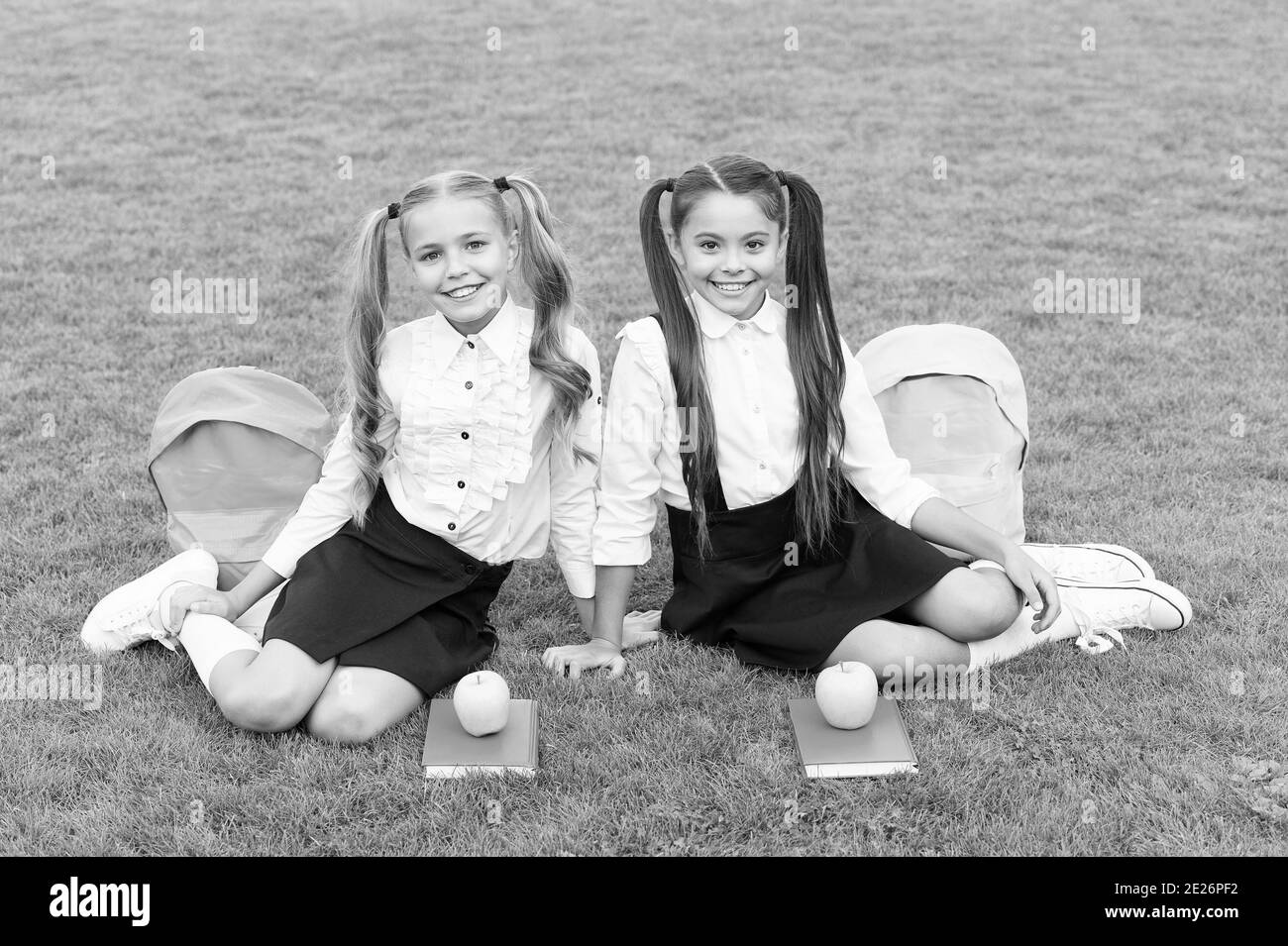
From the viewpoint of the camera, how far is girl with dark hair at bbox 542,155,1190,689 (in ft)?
11.2

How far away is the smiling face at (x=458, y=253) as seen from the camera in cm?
333

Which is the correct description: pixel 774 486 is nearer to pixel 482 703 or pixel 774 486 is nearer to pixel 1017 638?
pixel 1017 638

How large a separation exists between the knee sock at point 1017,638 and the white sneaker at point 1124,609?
4 centimetres

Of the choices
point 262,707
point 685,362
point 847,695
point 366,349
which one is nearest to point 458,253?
point 366,349

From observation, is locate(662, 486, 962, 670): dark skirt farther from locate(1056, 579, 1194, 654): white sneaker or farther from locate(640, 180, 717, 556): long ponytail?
locate(1056, 579, 1194, 654): white sneaker

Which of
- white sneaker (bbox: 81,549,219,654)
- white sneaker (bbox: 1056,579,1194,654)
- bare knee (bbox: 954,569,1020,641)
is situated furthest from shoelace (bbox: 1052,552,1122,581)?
white sneaker (bbox: 81,549,219,654)

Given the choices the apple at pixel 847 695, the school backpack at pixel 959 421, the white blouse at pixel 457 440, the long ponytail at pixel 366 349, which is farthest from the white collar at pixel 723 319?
the apple at pixel 847 695

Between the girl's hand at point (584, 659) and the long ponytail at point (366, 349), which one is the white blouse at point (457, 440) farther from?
the girl's hand at point (584, 659)

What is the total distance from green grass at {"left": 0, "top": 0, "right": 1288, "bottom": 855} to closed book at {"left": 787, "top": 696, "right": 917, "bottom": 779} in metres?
0.06

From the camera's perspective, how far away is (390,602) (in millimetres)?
3439

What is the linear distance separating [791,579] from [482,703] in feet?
3.20

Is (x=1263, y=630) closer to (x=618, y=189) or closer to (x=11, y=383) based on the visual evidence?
(x=11, y=383)
